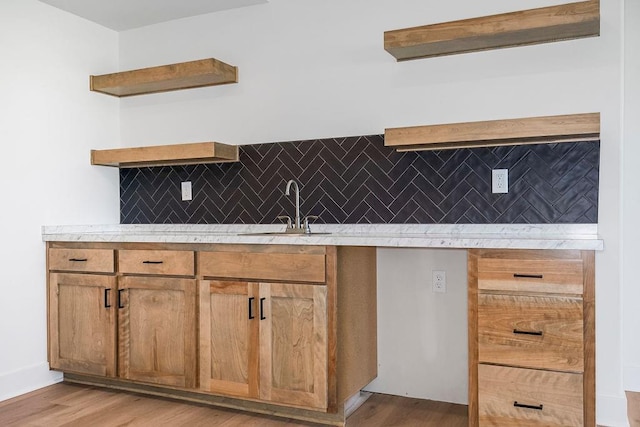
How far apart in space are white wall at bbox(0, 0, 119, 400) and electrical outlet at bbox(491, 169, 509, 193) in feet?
8.14

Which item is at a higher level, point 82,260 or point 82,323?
point 82,260

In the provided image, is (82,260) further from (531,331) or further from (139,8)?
(531,331)

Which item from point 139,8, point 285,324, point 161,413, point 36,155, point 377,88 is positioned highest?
point 139,8

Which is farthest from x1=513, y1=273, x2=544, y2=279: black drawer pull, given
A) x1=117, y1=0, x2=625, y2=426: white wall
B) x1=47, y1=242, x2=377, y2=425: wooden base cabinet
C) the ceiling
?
the ceiling

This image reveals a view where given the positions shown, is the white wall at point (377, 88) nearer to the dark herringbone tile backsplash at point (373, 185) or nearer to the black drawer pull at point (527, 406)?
the dark herringbone tile backsplash at point (373, 185)

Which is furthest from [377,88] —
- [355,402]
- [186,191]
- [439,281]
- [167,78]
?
[355,402]

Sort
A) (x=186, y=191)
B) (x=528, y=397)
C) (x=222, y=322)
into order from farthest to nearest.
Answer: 1. (x=186, y=191)
2. (x=222, y=322)
3. (x=528, y=397)

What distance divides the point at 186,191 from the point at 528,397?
Answer: 2331 mm

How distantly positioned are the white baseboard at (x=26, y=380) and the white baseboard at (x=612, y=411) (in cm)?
291

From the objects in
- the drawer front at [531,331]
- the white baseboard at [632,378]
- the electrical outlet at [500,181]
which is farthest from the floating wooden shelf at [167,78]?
the white baseboard at [632,378]

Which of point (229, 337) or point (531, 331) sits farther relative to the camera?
point (229, 337)

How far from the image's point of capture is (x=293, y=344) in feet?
8.35

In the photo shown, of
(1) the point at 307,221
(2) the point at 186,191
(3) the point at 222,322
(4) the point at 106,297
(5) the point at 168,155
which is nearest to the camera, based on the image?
(3) the point at 222,322

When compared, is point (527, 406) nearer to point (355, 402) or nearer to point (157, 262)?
point (355, 402)
